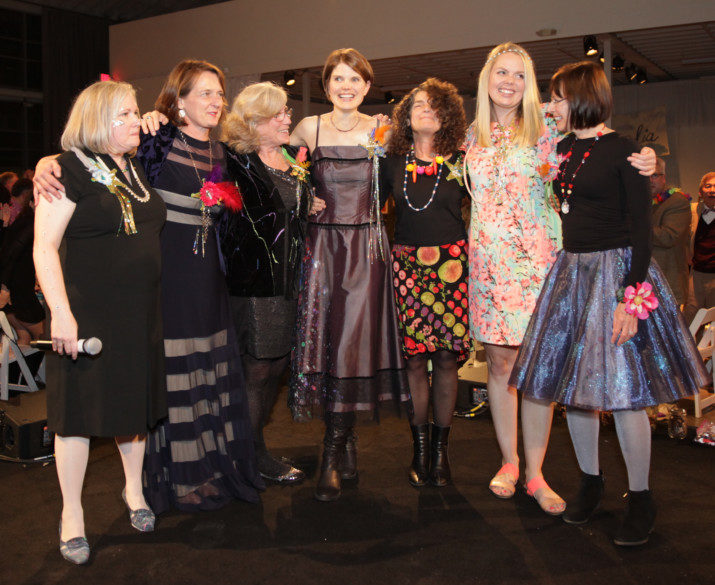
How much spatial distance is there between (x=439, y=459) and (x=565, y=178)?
136cm

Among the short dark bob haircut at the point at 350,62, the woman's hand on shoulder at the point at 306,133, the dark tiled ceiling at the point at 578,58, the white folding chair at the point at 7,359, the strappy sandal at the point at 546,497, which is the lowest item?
the strappy sandal at the point at 546,497

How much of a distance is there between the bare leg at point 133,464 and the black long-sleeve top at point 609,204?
5.90 ft

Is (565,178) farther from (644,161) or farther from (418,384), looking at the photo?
(418,384)

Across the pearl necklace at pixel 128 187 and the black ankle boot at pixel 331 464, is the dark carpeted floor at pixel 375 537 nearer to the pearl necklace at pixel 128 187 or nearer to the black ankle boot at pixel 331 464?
the black ankle boot at pixel 331 464

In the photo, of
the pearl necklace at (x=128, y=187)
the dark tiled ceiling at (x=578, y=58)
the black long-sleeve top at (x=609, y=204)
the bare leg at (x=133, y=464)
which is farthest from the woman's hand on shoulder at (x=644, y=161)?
the dark tiled ceiling at (x=578, y=58)

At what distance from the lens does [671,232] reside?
5.10 meters

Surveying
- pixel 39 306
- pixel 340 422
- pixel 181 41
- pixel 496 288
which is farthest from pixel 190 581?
pixel 181 41

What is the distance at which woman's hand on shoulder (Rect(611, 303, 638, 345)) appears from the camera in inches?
92.4

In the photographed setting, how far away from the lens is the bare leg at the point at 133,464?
8.71 ft

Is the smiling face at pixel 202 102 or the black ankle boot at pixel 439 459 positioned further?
the black ankle boot at pixel 439 459

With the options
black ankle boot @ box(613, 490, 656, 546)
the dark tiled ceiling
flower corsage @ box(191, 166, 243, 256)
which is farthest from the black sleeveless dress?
the dark tiled ceiling

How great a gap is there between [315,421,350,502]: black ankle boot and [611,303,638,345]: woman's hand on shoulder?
4.09 ft

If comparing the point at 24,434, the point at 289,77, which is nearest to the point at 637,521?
the point at 24,434

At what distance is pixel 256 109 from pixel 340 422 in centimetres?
136
